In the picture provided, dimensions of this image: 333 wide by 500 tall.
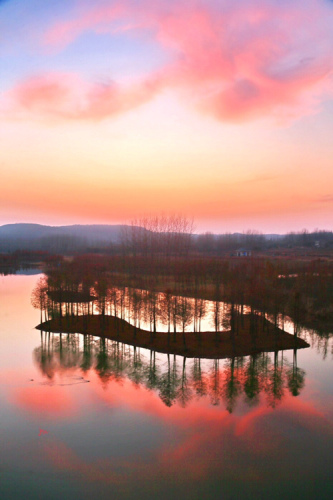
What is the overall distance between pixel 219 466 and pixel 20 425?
7.85 m

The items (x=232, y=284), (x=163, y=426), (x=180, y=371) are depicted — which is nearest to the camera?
(x=163, y=426)

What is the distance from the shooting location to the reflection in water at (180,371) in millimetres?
16625

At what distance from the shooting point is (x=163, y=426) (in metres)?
13.8

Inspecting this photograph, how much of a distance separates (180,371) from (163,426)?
19.1ft

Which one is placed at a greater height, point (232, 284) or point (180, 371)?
point (232, 284)

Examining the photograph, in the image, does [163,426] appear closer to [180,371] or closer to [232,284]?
[180,371]

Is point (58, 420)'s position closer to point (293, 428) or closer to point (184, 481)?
point (184, 481)

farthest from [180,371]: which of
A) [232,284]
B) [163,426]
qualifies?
[232,284]

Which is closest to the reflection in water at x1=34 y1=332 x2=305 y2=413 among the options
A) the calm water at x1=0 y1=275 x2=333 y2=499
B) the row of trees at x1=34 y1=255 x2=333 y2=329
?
the calm water at x1=0 y1=275 x2=333 y2=499

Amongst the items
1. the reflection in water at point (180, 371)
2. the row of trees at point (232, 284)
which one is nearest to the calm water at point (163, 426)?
the reflection in water at point (180, 371)

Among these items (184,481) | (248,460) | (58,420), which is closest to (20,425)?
(58,420)

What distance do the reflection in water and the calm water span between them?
0.21 feet

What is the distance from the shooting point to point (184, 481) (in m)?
10.7

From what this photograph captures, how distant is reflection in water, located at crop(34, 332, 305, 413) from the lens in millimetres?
16625
